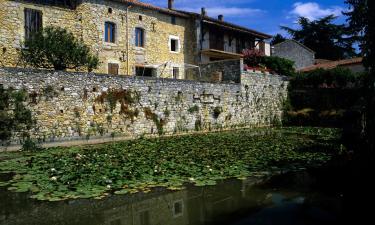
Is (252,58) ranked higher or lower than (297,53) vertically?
lower

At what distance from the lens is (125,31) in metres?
25.7

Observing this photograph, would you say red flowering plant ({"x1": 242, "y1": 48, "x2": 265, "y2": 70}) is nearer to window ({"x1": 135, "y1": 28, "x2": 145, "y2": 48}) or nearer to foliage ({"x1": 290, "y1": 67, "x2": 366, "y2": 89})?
foliage ({"x1": 290, "y1": 67, "x2": 366, "y2": 89})

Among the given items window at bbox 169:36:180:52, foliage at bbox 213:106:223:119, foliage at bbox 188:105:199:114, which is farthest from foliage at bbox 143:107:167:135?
window at bbox 169:36:180:52

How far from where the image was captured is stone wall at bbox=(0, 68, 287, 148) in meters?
14.2

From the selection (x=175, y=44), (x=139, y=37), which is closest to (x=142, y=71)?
(x=139, y=37)

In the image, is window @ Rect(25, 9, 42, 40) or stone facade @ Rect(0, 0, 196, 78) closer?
stone facade @ Rect(0, 0, 196, 78)

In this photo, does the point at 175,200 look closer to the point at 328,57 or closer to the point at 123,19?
the point at 123,19

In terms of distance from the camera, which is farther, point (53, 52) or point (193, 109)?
point (193, 109)

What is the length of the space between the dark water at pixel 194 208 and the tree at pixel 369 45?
5.83 feet

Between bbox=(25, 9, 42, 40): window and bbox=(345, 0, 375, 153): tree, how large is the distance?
18.1m

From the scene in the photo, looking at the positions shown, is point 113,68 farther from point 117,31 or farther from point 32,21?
point 32,21

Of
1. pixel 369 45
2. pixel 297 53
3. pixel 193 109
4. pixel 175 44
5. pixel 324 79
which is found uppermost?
pixel 297 53

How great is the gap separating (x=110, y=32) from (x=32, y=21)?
531 cm

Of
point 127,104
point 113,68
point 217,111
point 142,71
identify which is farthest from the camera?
point 142,71
